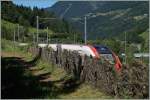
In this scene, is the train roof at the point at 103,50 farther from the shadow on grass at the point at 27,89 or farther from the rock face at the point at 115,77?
the shadow on grass at the point at 27,89

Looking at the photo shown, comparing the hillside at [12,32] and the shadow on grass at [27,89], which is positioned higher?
the hillside at [12,32]

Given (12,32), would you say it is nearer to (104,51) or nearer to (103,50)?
(103,50)

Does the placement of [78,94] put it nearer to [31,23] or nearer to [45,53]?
[45,53]

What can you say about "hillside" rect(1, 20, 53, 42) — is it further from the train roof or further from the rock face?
the rock face

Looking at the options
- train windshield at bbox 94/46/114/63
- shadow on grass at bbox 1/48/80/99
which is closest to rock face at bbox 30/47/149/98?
shadow on grass at bbox 1/48/80/99

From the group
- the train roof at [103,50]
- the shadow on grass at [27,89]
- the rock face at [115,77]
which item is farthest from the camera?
the train roof at [103,50]

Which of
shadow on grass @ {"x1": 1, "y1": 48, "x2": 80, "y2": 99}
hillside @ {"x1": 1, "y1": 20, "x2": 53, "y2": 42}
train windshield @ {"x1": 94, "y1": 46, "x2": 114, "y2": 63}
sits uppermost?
hillside @ {"x1": 1, "y1": 20, "x2": 53, "y2": 42}

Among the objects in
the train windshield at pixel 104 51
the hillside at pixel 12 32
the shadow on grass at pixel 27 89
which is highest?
the hillside at pixel 12 32

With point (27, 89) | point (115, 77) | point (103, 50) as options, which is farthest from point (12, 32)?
Answer: point (115, 77)

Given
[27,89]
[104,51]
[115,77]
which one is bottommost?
[27,89]

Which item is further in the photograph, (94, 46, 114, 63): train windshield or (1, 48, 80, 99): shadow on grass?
(94, 46, 114, 63): train windshield

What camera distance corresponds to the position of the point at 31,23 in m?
130

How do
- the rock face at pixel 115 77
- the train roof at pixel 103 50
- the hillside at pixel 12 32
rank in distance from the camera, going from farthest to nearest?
the hillside at pixel 12 32, the train roof at pixel 103 50, the rock face at pixel 115 77

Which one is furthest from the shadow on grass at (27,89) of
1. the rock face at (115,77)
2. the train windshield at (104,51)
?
the train windshield at (104,51)
